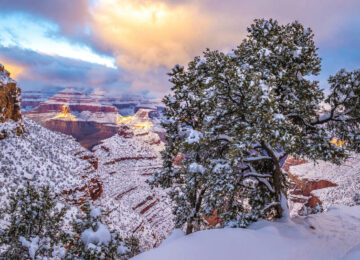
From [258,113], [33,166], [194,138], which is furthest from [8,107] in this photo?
[258,113]

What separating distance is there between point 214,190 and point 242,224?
5.58 ft

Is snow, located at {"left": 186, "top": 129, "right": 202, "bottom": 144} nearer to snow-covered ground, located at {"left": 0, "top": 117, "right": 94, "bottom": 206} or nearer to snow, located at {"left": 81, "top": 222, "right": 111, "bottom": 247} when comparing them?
snow, located at {"left": 81, "top": 222, "right": 111, "bottom": 247}

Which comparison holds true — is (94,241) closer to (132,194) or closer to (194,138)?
(194,138)

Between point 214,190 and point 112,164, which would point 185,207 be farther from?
point 112,164

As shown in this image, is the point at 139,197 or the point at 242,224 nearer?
the point at 242,224

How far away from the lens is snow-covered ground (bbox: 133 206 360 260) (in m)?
5.11

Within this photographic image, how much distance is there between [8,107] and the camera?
28.2m

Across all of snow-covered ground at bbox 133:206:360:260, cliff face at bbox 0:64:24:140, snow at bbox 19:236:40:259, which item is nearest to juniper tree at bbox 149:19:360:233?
snow-covered ground at bbox 133:206:360:260

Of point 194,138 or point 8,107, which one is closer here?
point 194,138

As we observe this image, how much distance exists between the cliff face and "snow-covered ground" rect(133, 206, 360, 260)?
31.4 m

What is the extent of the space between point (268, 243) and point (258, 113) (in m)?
3.95

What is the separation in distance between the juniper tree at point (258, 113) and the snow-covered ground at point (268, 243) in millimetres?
1152

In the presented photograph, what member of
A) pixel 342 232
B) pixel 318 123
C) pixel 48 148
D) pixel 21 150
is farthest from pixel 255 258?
pixel 48 148

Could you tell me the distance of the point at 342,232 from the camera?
301 inches
